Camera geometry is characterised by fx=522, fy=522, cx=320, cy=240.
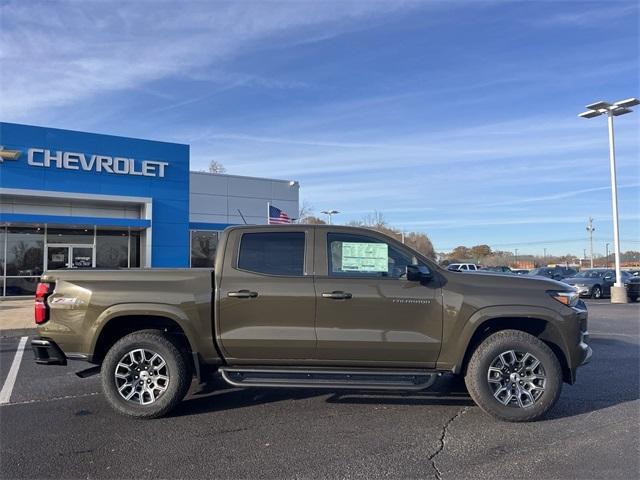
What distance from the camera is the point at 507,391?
5227 mm

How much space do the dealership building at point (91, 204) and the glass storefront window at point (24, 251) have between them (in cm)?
3

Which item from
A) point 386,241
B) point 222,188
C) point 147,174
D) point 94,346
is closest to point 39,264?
point 147,174

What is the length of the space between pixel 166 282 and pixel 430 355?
2.82 meters

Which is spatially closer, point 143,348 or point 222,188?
point 143,348

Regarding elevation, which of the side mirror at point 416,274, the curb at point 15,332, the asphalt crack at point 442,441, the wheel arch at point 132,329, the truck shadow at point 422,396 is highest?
the side mirror at point 416,274

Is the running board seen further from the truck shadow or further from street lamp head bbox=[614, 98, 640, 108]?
street lamp head bbox=[614, 98, 640, 108]

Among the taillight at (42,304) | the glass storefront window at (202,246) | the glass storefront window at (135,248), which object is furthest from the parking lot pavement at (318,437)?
the glass storefront window at (202,246)

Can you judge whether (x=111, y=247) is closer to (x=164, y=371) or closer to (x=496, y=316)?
(x=164, y=371)

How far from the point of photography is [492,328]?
5465 millimetres

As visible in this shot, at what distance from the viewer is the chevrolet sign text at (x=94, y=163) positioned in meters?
19.9

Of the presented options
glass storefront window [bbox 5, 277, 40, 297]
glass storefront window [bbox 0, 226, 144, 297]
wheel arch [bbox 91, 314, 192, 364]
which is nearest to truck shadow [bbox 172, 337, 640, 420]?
wheel arch [bbox 91, 314, 192, 364]

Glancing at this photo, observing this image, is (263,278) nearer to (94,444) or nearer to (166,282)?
(166,282)

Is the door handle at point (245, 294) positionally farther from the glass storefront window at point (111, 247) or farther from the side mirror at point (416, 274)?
the glass storefront window at point (111, 247)

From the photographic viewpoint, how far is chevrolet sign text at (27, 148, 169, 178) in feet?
65.4
